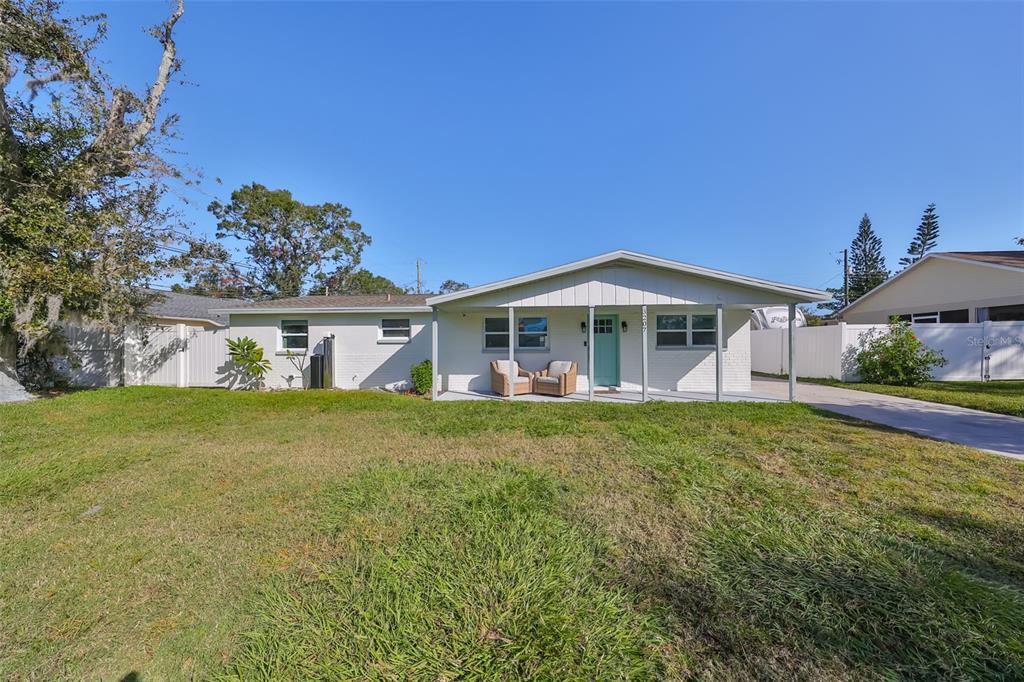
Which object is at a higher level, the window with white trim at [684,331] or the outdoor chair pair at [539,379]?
the window with white trim at [684,331]

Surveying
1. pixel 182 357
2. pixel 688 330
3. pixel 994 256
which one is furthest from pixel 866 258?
pixel 182 357

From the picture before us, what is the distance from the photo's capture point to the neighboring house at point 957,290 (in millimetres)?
13062

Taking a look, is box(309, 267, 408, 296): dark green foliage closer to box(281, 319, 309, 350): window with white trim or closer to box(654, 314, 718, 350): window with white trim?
box(281, 319, 309, 350): window with white trim

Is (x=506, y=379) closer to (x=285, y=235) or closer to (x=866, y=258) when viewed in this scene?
(x=285, y=235)

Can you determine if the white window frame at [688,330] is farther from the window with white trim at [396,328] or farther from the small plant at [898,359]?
the window with white trim at [396,328]

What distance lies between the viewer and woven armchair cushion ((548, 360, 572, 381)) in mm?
10344

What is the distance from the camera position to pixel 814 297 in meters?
8.75

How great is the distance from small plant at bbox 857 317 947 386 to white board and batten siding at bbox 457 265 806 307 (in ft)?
19.7

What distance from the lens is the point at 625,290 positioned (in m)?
9.38

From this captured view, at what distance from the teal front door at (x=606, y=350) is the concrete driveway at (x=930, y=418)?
4.01 m

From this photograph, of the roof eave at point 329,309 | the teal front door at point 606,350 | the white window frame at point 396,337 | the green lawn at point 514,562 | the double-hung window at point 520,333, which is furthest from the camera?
the white window frame at point 396,337

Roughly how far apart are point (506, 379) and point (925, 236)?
53.8 metres

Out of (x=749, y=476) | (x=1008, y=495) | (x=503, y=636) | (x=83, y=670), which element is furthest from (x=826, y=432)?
(x=83, y=670)

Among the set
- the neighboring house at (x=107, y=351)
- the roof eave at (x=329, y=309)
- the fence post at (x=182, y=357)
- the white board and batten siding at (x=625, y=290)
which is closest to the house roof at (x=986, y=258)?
the white board and batten siding at (x=625, y=290)
